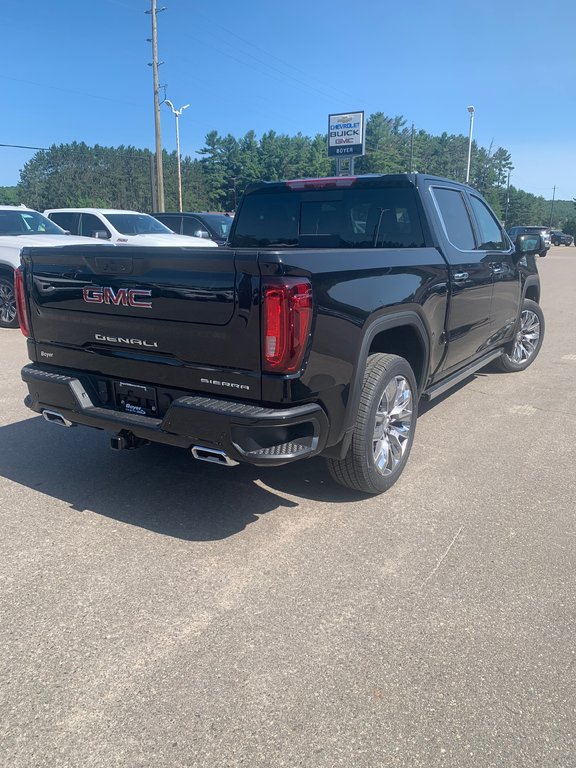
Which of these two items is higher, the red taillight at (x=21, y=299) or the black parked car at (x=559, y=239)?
the red taillight at (x=21, y=299)

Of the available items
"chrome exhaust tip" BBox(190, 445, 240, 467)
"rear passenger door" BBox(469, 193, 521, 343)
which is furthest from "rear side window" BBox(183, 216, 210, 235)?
"chrome exhaust tip" BBox(190, 445, 240, 467)

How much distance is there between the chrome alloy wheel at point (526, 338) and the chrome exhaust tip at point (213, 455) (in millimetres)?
5068

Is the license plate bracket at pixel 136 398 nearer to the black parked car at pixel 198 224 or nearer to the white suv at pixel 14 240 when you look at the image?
the white suv at pixel 14 240

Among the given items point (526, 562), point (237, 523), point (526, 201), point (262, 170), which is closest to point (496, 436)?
point (526, 562)

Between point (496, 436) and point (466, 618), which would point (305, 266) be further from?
point (496, 436)

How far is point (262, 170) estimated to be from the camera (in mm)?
81250

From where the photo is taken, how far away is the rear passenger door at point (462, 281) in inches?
183

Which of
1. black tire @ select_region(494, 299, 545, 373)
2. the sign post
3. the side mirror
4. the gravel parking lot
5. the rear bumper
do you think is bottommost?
the gravel parking lot

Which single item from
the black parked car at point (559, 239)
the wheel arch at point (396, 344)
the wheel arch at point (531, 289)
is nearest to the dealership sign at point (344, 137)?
the wheel arch at point (531, 289)

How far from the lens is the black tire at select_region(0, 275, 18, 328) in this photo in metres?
9.57

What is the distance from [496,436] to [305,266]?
2914mm

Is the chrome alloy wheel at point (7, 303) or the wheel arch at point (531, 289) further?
the chrome alloy wheel at point (7, 303)

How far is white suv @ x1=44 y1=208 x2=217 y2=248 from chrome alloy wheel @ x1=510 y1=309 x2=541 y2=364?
22.8 feet

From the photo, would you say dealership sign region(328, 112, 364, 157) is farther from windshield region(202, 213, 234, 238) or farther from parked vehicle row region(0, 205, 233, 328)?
windshield region(202, 213, 234, 238)
